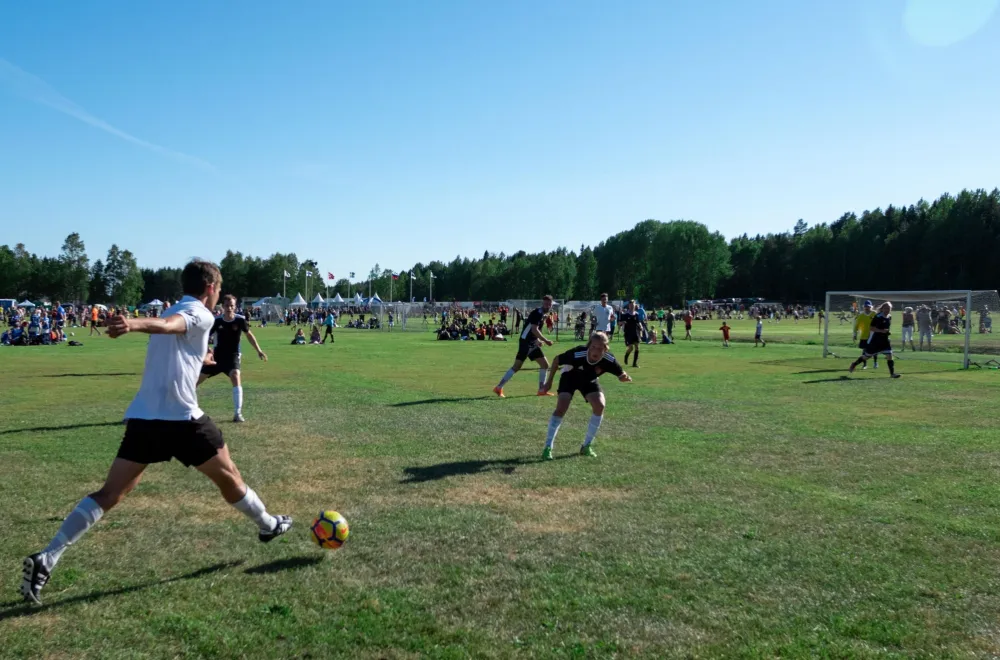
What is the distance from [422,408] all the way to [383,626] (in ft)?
30.6

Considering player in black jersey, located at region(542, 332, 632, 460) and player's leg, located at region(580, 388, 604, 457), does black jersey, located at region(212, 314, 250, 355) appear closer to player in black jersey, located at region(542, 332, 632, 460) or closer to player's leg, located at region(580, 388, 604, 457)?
player in black jersey, located at region(542, 332, 632, 460)

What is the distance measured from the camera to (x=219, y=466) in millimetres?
5102

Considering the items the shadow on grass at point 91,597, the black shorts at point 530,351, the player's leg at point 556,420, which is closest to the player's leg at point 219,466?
the shadow on grass at point 91,597

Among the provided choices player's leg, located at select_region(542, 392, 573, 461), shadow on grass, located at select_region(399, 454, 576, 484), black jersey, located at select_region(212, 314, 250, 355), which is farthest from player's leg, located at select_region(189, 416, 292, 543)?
black jersey, located at select_region(212, 314, 250, 355)

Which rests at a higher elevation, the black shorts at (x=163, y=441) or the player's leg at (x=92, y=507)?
the black shorts at (x=163, y=441)

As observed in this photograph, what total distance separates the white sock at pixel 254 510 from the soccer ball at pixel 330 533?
340 millimetres

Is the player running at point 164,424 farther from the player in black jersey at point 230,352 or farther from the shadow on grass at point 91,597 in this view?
the player in black jersey at point 230,352

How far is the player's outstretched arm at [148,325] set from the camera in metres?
4.25

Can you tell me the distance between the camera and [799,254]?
120 m

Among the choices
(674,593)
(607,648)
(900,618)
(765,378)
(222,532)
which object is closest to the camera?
(607,648)

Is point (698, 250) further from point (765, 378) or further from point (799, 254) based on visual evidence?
point (765, 378)

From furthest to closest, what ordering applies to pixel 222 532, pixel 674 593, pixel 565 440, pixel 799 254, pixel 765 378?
pixel 799 254
pixel 765 378
pixel 565 440
pixel 222 532
pixel 674 593

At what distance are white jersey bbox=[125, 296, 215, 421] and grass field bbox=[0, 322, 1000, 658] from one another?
4.05ft

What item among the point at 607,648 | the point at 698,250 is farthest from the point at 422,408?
the point at 698,250
